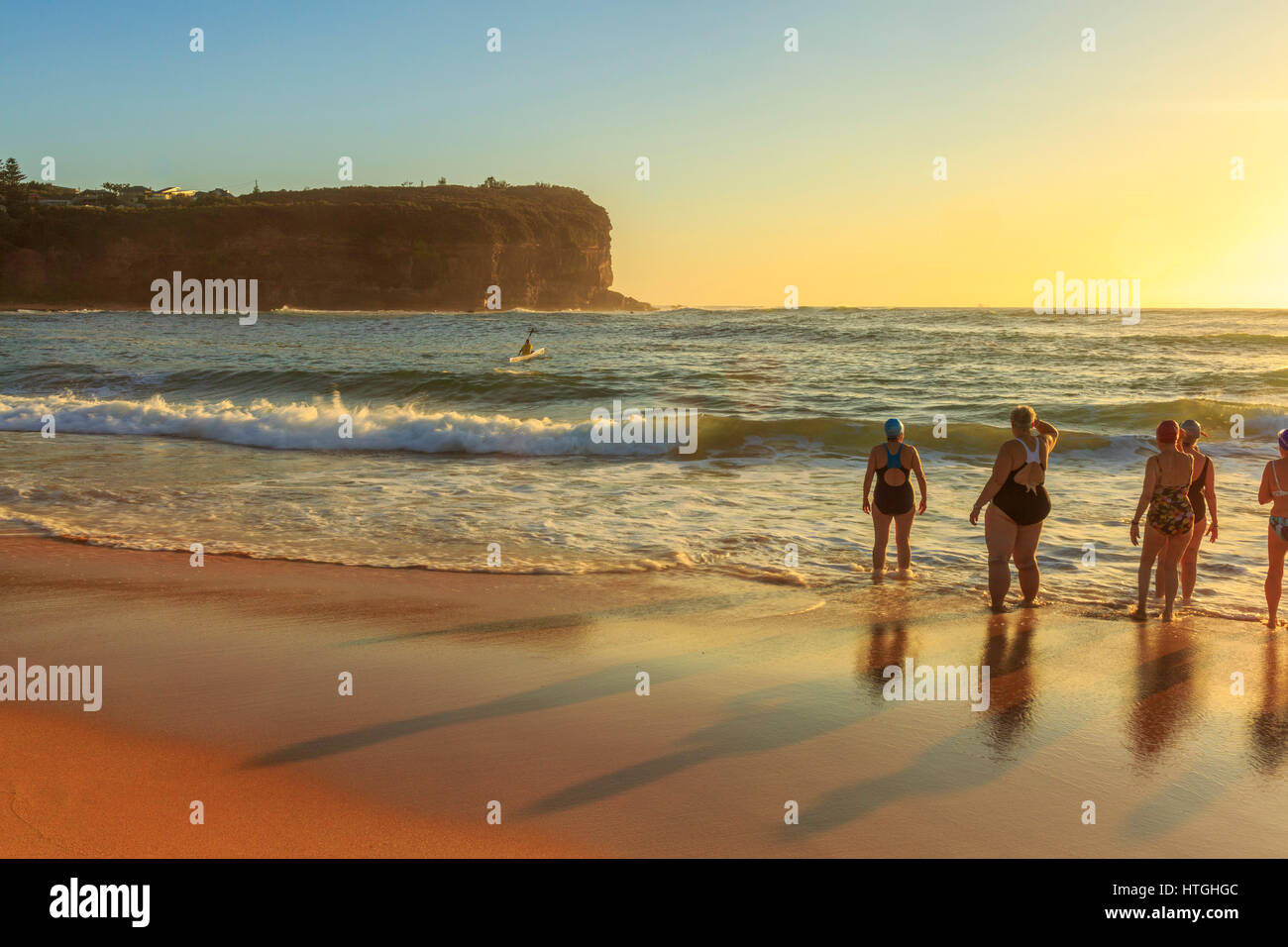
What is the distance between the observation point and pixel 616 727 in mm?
4887

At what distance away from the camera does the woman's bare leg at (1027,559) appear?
24.5ft

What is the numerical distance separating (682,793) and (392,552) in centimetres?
530

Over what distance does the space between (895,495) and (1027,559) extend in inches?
52.2

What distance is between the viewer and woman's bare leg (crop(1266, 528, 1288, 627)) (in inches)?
281

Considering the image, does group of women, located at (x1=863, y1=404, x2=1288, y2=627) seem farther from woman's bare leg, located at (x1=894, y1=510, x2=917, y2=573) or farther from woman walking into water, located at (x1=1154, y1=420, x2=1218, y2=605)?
woman's bare leg, located at (x1=894, y1=510, x2=917, y2=573)

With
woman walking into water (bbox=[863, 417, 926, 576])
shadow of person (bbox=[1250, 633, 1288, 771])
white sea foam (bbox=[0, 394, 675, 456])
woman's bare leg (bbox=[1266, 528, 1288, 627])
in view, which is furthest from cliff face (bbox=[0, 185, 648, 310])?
shadow of person (bbox=[1250, 633, 1288, 771])

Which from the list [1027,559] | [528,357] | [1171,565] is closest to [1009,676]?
[1027,559]

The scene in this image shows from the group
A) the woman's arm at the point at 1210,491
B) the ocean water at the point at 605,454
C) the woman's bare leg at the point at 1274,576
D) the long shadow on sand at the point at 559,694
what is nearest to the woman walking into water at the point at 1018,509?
Answer: the ocean water at the point at 605,454

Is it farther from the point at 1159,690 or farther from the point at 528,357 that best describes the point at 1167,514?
the point at 528,357

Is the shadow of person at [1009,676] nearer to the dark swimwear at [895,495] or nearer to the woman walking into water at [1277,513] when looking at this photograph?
the dark swimwear at [895,495]

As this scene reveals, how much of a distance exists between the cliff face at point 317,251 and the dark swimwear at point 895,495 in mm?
115168

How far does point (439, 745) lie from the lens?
4.61m
